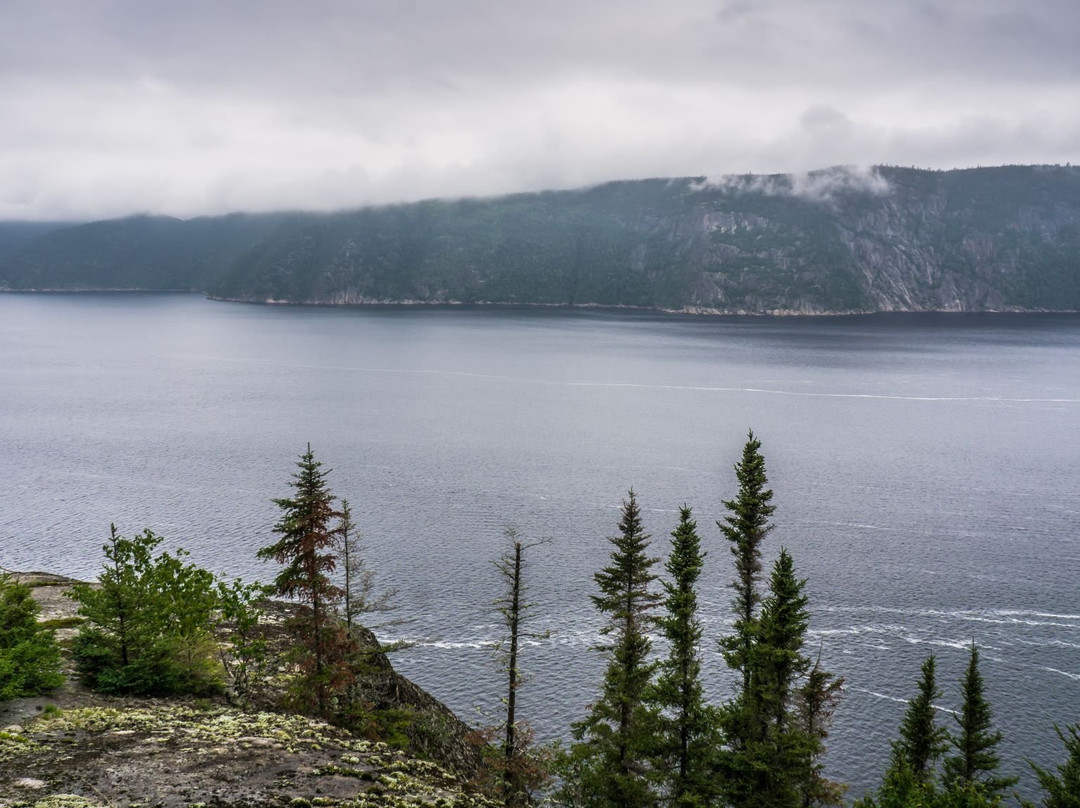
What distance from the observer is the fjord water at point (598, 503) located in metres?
59.0

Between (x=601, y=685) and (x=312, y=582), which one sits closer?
(x=312, y=582)

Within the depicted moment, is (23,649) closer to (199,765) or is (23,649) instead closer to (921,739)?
(199,765)

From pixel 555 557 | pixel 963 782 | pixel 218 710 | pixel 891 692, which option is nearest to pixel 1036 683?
pixel 891 692

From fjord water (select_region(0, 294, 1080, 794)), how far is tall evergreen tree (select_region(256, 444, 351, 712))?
816 inches

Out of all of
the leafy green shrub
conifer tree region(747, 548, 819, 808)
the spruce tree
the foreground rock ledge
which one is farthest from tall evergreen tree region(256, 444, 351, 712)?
conifer tree region(747, 548, 819, 808)

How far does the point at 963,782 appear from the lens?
1430 inches

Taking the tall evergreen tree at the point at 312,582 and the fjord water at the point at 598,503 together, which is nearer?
the tall evergreen tree at the point at 312,582

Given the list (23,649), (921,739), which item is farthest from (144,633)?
(921,739)

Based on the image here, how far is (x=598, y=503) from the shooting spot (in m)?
96.8

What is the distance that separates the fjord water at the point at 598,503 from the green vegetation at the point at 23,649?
2821 cm

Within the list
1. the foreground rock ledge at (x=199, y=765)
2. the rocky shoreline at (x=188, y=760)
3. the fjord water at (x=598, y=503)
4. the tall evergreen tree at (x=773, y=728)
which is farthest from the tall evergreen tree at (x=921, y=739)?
the foreground rock ledge at (x=199, y=765)

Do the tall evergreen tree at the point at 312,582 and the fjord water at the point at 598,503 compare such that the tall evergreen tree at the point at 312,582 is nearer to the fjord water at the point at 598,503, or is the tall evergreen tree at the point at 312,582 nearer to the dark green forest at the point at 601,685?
the dark green forest at the point at 601,685

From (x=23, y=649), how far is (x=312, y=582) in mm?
11247

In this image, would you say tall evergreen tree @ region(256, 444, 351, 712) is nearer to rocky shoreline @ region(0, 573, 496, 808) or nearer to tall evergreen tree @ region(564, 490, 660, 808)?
rocky shoreline @ region(0, 573, 496, 808)
